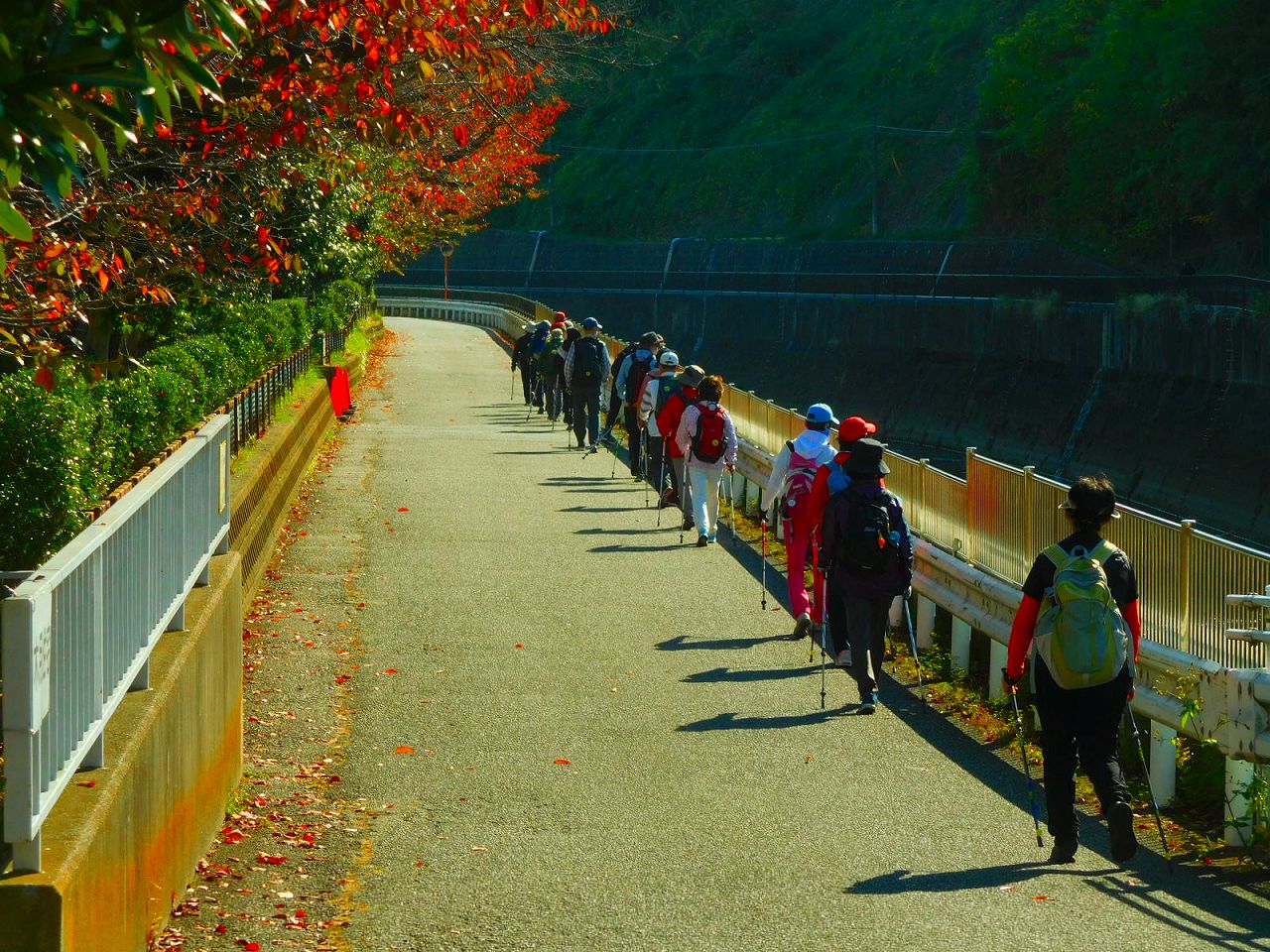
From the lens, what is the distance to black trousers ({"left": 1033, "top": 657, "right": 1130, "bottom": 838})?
26.0 feet

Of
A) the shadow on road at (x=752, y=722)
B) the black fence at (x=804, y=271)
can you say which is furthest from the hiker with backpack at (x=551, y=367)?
the black fence at (x=804, y=271)

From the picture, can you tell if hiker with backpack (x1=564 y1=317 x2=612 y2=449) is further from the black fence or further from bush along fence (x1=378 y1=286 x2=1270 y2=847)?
the black fence

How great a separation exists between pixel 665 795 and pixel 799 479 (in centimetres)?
473

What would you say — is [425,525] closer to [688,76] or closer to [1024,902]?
[1024,902]

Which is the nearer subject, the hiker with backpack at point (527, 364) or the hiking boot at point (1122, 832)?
the hiking boot at point (1122, 832)

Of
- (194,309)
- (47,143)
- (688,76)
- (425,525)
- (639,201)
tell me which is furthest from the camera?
(688,76)

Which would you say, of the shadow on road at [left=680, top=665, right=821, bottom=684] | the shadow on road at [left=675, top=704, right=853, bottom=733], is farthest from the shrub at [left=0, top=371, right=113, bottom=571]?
the shadow on road at [left=680, top=665, right=821, bottom=684]

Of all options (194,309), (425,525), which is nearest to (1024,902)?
(425,525)

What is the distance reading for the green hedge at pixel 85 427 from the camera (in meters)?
9.45

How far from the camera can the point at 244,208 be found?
18703 mm

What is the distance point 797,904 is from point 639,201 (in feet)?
310

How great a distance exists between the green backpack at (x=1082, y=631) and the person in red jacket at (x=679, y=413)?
915 cm

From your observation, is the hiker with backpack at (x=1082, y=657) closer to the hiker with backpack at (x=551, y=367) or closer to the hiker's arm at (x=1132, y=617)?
the hiker's arm at (x=1132, y=617)

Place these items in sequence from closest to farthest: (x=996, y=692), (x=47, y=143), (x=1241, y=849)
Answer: (x=47, y=143) < (x=1241, y=849) < (x=996, y=692)
